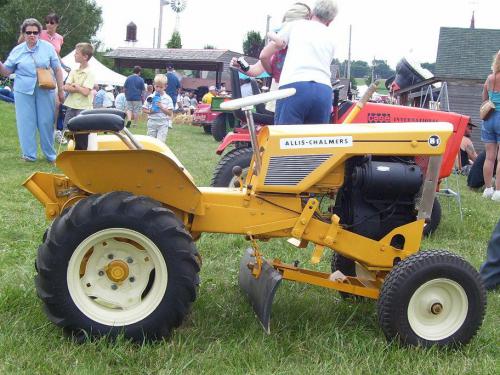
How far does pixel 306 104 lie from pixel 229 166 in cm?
155

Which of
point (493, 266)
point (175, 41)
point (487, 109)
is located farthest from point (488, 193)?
point (175, 41)

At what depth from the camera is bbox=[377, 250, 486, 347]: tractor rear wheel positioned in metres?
3.12

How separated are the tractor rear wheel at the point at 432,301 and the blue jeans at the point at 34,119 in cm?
666

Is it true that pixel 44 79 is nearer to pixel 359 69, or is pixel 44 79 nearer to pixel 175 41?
pixel 175 41

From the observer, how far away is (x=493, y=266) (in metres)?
4.31

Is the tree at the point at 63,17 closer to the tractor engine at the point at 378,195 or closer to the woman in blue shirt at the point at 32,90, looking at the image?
the woman in blue shirt at the point at 32,90

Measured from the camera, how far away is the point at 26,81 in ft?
27.9

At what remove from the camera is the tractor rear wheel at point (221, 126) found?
51.2 feet

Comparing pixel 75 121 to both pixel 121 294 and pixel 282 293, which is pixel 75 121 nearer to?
pixel 121 294

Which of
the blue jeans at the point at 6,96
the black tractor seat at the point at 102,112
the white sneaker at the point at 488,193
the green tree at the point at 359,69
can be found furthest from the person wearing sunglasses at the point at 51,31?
the green tree at the point at 359,69

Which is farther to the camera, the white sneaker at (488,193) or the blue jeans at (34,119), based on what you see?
the white sneaker at (488,193)

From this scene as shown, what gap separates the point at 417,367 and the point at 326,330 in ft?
1.85

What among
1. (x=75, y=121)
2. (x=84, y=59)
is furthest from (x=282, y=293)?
(x=84, y=59)

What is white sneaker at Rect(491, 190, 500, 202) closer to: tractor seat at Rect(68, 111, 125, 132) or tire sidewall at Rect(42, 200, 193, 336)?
tire sidewall at Rect(42, 200, 193, 336)
